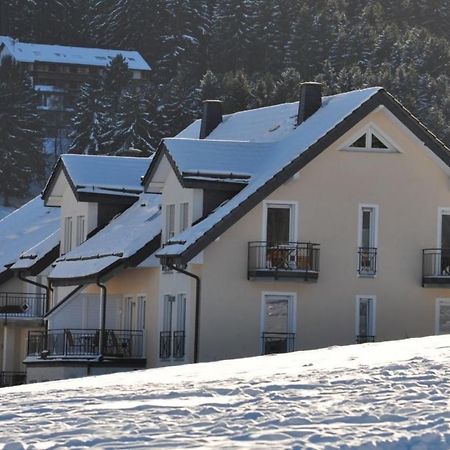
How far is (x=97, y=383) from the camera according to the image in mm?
25172

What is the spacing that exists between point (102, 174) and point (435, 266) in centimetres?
1090

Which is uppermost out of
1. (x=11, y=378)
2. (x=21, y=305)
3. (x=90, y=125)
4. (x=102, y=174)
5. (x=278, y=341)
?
(x=90, y=125)

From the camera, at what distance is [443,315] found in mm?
43844

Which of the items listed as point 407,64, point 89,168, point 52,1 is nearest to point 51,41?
point 52,1

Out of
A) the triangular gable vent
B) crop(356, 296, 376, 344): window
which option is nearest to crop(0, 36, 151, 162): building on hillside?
the triangular gable vent

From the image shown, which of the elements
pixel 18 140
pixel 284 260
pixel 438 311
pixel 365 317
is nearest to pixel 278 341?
pixel 284 260

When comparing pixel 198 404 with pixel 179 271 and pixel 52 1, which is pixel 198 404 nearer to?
pixel 179 271

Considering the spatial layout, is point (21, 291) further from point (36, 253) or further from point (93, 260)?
point (93, 260)

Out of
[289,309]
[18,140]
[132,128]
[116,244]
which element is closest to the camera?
[289,309]

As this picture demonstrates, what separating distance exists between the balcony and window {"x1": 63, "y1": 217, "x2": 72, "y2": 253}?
10.2 m

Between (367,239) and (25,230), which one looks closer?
(367,239)

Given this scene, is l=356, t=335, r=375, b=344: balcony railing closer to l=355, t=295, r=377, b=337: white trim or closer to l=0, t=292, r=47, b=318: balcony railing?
l=355, t=295, r=377, b=337: white trim

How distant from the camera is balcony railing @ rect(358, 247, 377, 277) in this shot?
43250 millimetres

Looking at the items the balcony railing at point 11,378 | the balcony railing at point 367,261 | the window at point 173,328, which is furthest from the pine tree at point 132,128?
the balcony railing at point 367,261
